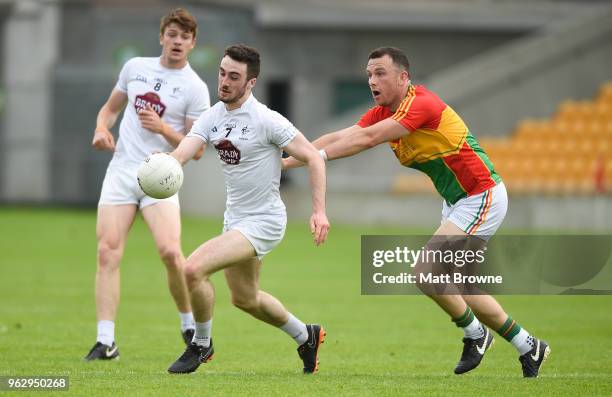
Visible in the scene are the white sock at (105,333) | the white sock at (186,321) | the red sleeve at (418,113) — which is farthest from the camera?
the white sock at (186,321)

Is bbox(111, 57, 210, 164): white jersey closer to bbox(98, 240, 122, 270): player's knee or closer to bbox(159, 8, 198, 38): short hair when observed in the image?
bbox(159, 8, 198, 38): short hair

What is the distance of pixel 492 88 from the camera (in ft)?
104

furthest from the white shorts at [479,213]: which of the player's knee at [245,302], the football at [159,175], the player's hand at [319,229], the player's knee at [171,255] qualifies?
the player's knee at [171,255]

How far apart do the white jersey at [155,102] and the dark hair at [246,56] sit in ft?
5.64

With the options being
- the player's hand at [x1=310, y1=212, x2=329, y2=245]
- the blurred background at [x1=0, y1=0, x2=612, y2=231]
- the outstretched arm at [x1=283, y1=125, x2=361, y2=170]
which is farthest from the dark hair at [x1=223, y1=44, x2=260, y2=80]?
the blurred background at [x1=0, y1=0, x2=612, y2=231]

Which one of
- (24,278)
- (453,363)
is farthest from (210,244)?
(24,278)

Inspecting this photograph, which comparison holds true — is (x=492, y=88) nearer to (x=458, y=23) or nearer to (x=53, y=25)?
(x=458, y=23)

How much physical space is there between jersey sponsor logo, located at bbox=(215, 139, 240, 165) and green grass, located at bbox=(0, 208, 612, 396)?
1.63 metres

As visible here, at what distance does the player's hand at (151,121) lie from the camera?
9891mm

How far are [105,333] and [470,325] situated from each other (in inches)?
119

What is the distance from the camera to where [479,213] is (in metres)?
9.12

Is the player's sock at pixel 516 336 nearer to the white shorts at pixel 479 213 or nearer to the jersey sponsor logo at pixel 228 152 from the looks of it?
the white shorts at pixel 479 213

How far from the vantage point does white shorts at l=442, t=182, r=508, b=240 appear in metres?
9.09

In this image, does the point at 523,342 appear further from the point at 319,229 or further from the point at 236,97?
the point at 236,97
